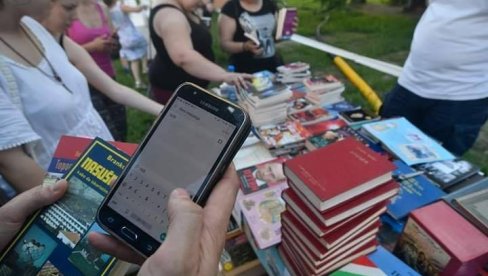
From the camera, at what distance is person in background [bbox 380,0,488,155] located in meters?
1.50

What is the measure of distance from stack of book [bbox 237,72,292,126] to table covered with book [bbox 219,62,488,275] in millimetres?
147

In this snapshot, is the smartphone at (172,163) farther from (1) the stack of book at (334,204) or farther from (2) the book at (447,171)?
(2) the book at (447,171)

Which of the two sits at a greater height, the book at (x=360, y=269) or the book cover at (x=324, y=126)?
the book cover at (x=324, y=126)

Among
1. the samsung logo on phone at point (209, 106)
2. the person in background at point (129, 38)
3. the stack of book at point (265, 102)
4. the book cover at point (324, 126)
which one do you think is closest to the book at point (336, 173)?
the samsung logo on phone at point (209, 106)

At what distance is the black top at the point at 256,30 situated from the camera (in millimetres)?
2191

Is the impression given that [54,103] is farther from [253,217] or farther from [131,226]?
[253,217]

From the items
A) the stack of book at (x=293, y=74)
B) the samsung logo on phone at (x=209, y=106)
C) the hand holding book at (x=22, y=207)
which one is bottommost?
the stack of book at (x=293, y=74)

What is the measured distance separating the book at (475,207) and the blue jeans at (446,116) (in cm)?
84

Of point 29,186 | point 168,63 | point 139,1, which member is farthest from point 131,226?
point 139,1

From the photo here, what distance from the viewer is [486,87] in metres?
1.58

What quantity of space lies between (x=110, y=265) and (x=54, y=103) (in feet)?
2.15

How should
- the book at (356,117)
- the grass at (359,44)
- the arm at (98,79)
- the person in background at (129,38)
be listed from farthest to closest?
the person in background at (129,38)
the grass at (359,44)
the book at (356,117)
the arm at (98,79)

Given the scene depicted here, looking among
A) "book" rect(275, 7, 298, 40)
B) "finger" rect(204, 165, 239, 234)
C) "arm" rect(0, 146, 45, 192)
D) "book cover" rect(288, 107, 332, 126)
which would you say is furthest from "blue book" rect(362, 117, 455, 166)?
"arm" rect(0, 146, 45, 192)

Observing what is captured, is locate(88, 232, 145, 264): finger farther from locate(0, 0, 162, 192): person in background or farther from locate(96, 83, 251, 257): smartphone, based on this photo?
locate(0, 0, 162, 192): person in background
